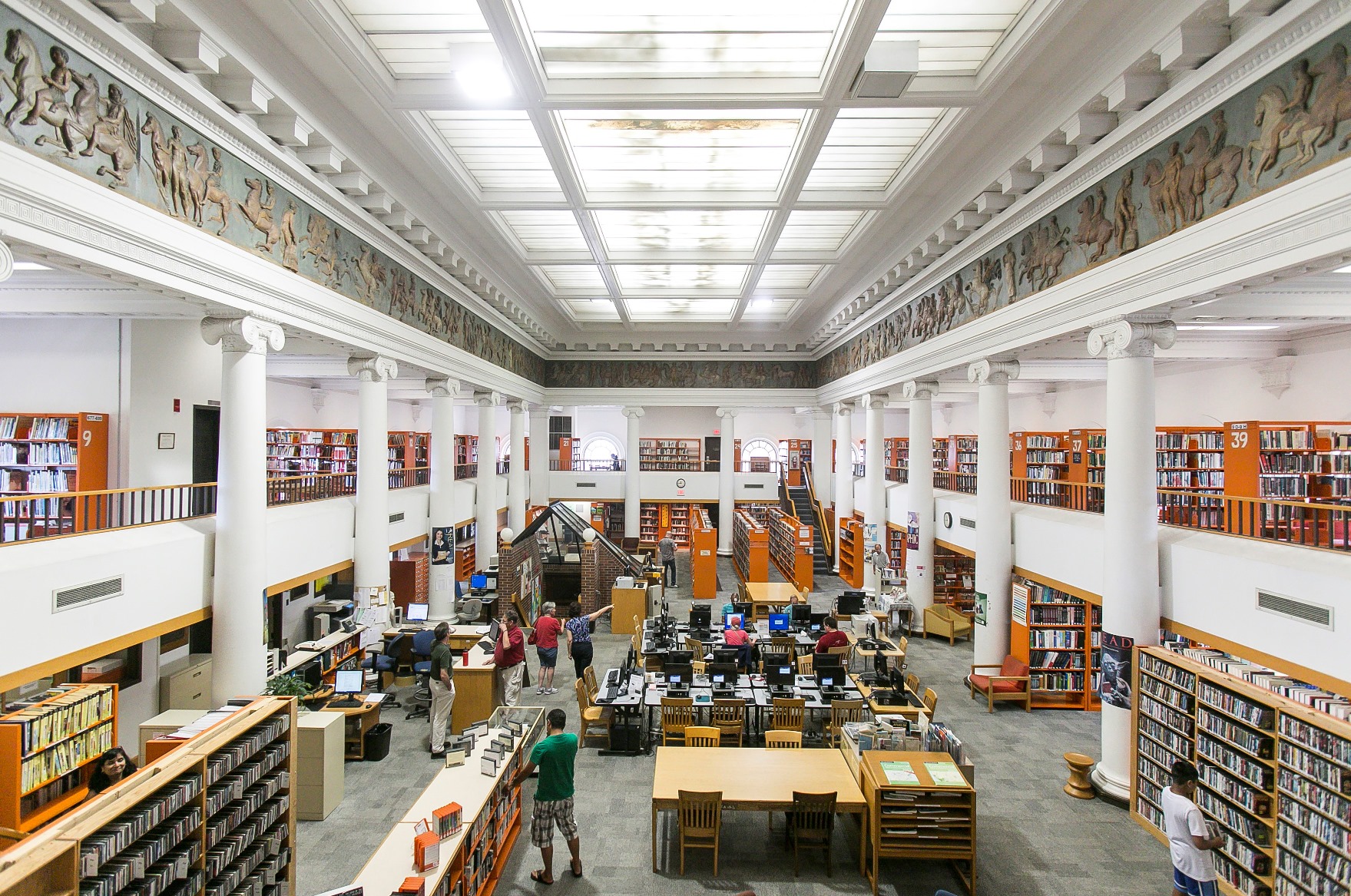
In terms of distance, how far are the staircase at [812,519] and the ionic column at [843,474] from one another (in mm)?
805

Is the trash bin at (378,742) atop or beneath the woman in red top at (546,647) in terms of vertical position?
beneath

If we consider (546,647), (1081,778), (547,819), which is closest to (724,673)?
(546,647)

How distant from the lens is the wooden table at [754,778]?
590 centimetres

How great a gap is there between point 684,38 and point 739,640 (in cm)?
823

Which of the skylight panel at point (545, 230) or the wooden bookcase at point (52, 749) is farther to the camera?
the skylight panel at point (545, 230)

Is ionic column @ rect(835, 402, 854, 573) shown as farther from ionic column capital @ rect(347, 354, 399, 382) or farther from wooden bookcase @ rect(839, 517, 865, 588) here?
ionic column capital @ rect(347, 354, 399, 382)

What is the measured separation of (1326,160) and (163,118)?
27.2ft

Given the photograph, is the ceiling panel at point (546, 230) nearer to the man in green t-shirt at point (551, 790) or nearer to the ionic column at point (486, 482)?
the ionic column at point (486, 482)

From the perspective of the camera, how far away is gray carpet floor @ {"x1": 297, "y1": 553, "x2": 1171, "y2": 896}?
5785 millimetres

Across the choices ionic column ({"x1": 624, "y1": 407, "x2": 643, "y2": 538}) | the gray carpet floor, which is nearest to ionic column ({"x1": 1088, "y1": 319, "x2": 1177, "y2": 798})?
the gray carpet floor

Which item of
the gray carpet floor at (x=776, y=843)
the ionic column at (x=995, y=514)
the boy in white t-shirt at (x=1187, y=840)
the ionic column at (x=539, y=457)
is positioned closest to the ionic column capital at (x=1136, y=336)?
the ionic column at (x=995, y=514)

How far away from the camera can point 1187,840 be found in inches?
195

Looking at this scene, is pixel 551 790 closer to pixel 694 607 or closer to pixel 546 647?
pixel 546 647

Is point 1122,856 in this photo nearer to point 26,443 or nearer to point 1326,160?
point 1326,160
